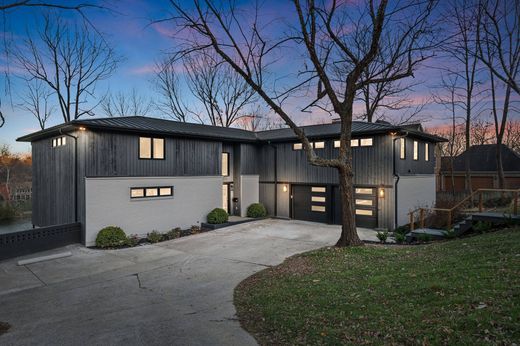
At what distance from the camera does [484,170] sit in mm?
28750

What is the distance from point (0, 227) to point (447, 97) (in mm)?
31271

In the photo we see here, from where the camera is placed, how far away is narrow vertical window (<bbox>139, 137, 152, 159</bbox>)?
1302 centimetres

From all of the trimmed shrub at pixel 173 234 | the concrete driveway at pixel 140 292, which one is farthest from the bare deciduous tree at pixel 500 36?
the trimmed shrub at pixel 173 234

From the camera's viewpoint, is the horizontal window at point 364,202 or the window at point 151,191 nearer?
the window at point 151,191

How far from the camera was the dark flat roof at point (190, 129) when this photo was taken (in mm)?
11903

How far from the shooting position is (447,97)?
22047 mm

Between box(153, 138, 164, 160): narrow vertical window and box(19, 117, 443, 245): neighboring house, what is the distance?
5 cm

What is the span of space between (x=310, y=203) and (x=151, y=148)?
868 cm

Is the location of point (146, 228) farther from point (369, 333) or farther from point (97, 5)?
point (369, 333)

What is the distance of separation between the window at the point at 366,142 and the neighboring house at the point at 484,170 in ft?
52.3

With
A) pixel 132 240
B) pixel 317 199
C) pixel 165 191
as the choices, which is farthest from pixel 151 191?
pixel 317 199

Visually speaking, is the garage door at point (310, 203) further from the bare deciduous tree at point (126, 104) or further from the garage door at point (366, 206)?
the bare deciduous tree at point (126, 104)

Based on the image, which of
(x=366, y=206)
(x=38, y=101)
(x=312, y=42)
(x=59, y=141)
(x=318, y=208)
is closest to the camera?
(x=312, y=42)

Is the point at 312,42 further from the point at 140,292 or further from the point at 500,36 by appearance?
the point at 500,36
